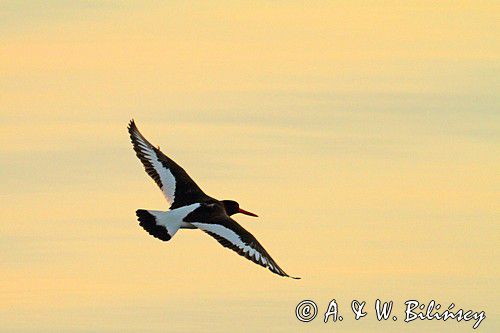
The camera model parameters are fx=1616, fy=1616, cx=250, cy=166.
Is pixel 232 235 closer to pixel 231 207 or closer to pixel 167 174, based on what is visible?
pixel 167 174

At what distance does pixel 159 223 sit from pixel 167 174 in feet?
7.96

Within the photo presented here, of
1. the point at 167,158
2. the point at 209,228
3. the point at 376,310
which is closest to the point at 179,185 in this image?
the point at 167,158

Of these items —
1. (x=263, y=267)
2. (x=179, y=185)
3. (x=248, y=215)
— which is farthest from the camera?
(x=248, y=215)

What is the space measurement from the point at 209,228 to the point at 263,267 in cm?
125

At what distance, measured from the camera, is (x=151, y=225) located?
22797 mm

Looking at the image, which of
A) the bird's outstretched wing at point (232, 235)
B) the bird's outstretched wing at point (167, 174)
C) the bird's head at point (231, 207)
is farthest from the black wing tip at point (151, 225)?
the bird's head at point (231, 207)

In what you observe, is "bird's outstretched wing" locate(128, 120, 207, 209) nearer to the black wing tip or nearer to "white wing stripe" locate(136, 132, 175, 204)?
"white wing stripe" locate(136, 132, 175, 204)

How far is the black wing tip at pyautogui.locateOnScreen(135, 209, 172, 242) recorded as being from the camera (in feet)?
74.5

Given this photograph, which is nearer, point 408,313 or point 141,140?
point 408,313

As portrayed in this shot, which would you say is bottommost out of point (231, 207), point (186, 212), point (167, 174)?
point (186, 212)

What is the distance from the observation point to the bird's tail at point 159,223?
22719 mm

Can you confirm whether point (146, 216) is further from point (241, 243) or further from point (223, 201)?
point (223, 201)

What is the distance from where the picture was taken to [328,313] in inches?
922

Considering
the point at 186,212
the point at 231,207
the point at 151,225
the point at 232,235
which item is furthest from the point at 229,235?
the point at 231,207
